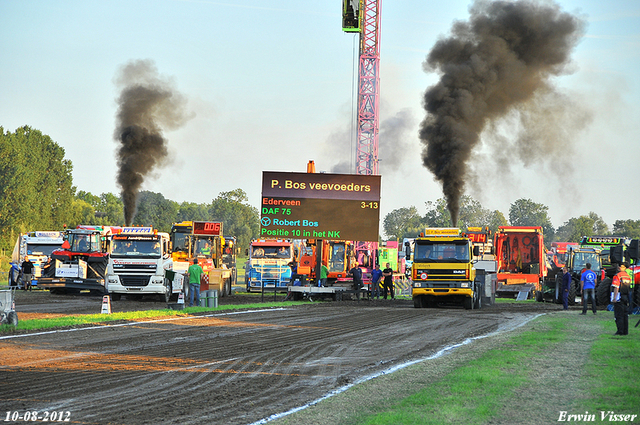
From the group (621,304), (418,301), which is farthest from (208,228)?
(621,304)

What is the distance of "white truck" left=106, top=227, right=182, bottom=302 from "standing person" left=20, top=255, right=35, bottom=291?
38.6ft

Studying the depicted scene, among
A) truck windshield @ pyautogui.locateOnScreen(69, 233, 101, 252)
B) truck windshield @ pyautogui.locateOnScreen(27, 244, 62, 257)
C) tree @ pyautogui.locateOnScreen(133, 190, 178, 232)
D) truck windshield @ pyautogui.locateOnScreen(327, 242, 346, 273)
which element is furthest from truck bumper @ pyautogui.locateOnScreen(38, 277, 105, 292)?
tree @ pyautogui.locateOnScreen(133, 190, 178, 232)

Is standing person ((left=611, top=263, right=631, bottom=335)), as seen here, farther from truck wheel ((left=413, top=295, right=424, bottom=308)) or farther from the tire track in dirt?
truck wheel ((left=413, top=295, right=424, bottom=308))

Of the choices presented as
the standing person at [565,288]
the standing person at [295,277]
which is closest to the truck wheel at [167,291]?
the standing person at [295,277]

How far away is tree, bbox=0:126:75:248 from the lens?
71750 millimetres

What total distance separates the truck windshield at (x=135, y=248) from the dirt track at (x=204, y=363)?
976 centimetres

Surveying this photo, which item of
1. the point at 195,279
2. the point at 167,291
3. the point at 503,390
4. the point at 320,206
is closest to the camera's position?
the point at 503,390

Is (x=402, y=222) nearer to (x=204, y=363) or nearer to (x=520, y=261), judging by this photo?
(x=520, y=261)

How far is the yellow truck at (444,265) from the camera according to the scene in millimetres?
29094

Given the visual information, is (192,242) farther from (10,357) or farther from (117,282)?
(10,357)

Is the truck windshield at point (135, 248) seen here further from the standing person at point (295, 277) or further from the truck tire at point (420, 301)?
the truck tire at point (420, 301)

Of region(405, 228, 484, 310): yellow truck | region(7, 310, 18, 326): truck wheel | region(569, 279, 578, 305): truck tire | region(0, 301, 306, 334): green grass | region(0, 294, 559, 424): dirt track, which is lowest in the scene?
region(0, 301, 306, 334): green grass

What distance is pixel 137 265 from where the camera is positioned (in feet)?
103

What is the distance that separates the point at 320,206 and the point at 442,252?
595cm
